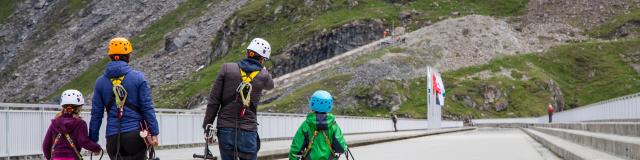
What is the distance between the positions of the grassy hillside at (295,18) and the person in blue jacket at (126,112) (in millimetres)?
118038

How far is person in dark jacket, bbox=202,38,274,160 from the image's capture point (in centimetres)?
1079

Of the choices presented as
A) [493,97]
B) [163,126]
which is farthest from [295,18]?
[163,126]

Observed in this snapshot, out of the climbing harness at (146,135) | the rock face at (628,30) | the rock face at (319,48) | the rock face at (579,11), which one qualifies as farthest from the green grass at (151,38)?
the climbing harness at (146,135)

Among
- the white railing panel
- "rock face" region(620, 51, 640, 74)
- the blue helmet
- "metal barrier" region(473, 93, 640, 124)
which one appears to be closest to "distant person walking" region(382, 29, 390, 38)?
"rock face" region(620, 51, 640, 74)

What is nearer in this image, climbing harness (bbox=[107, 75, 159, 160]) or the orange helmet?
climbing harness (bbox=[107, 75, 159, 160])

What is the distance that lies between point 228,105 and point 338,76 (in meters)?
96.6

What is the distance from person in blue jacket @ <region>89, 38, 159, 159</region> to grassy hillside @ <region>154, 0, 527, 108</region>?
118m

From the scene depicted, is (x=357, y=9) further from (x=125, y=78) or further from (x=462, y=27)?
(x=125, y=78)

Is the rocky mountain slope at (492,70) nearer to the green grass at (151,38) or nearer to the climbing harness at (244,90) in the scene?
the green grass at (151,38)

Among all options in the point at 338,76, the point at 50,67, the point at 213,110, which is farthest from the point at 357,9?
the point at 213,110

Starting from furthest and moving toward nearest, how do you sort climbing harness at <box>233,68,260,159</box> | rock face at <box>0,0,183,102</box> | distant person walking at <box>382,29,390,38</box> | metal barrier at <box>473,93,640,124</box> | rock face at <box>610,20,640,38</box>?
rock face at <box>0,0,183,102</box> → rock face at <box>610,20,640,38</box> → distant person walking at <box>382,29,390,38</box> → metal barrier at <box>473,93,640,124</box> → climbing harness at <box>233,68,260,159</box>

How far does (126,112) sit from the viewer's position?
32.8 feet

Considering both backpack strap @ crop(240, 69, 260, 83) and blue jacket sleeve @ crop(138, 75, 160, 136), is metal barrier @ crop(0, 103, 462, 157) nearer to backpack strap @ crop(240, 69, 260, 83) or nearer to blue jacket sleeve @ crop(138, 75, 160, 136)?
backpack strap @ crop(240, 69, 260, 83)

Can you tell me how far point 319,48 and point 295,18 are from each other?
19668mm
